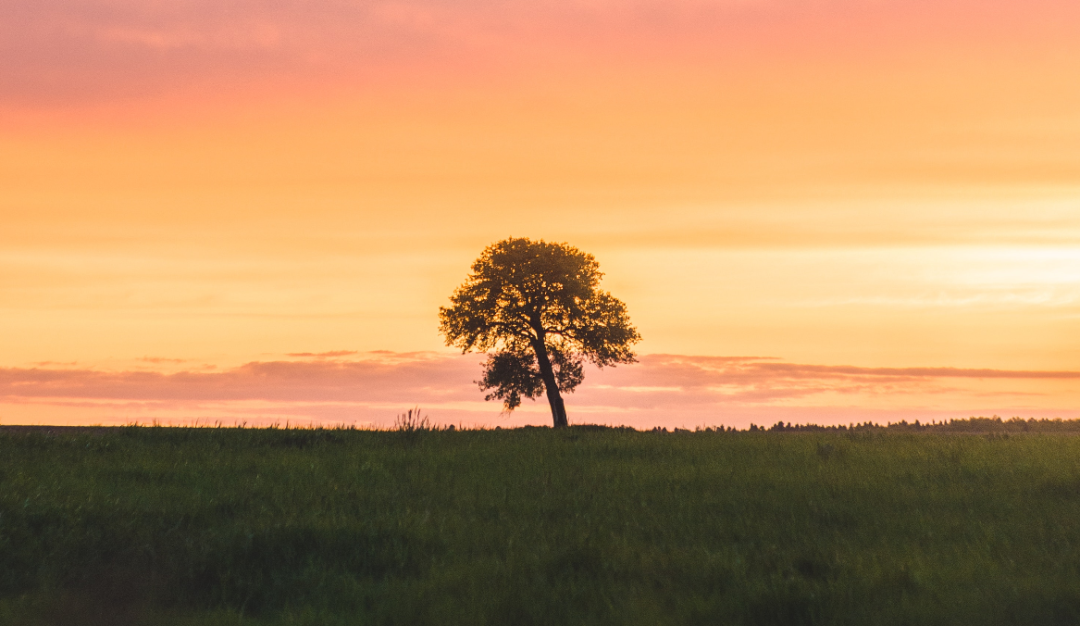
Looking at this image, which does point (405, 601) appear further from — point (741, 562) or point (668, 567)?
point (741, 562)

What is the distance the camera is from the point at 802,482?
17656 mm

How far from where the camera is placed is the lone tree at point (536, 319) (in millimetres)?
41438

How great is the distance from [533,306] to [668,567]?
30779 mm

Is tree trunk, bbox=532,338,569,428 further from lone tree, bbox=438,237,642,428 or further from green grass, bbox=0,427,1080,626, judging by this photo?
green grass, bbox=0,427,1080,626

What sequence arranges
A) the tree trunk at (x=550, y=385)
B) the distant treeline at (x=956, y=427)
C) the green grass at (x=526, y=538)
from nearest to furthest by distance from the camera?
1. the green grass at (x=526, y=538)
2. the distant treeline at (x=956, y=427)
3. the tree trunk at (x=550, y=385)

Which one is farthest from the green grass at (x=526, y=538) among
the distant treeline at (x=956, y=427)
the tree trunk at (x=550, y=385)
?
the tree trunk at (x=550, y=385)

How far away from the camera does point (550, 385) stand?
136 ft

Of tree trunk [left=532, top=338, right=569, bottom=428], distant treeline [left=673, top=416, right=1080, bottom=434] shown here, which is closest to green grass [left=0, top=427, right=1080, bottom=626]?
distant treeline [left=673, top=416, right=1080, bottom=434]

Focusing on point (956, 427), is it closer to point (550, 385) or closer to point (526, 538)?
point (550, 385)

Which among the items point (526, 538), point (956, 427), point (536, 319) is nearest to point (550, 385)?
point (536, 319)

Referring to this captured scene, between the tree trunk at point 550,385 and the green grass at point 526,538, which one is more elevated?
the tree trunk at point 550,385

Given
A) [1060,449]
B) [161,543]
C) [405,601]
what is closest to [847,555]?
[405,601]

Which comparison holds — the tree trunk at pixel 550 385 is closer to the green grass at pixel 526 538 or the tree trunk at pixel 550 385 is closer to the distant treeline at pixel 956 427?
the distant treeline at pixel 956 427

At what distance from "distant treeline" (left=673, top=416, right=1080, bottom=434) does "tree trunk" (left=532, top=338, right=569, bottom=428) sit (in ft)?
29.0
